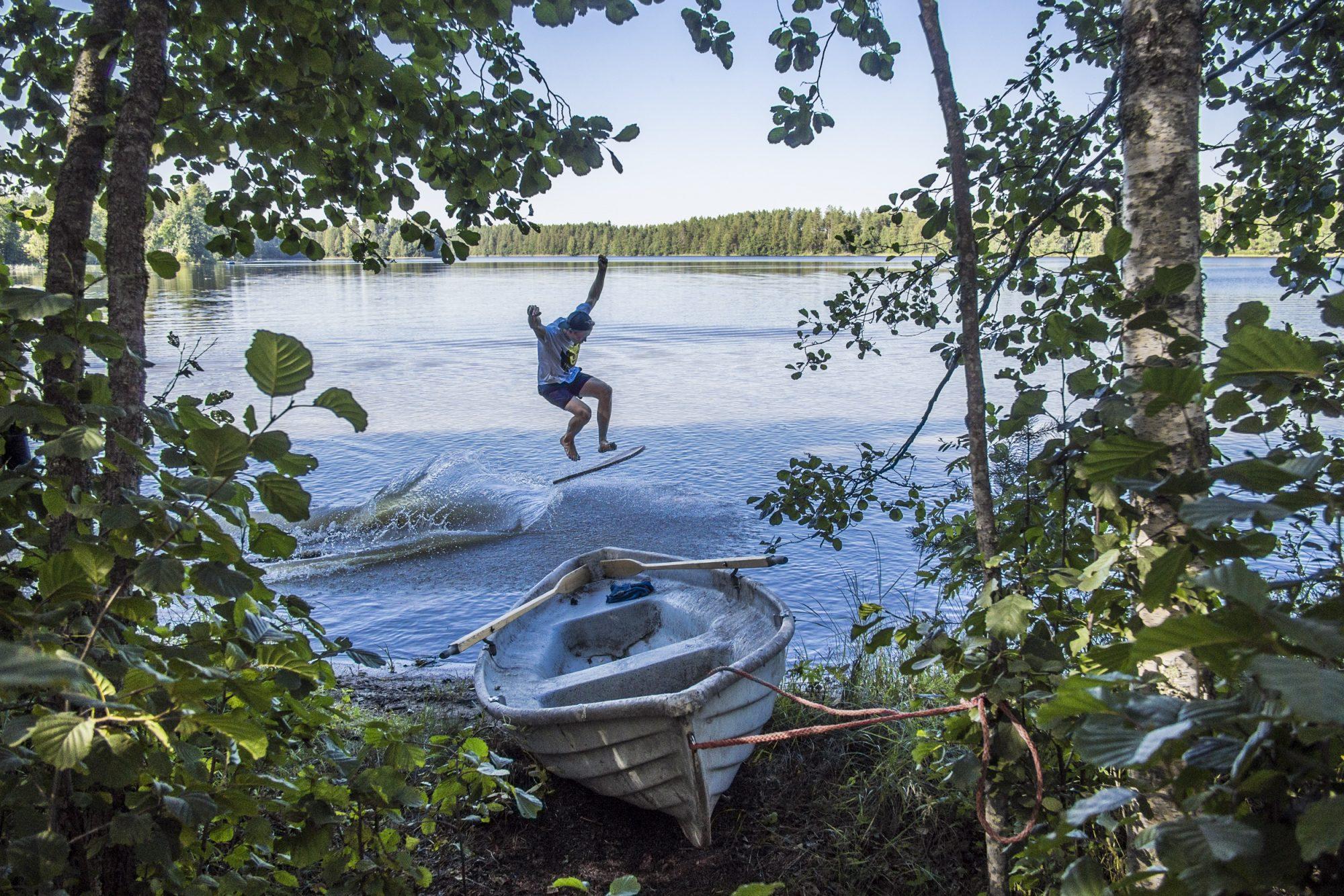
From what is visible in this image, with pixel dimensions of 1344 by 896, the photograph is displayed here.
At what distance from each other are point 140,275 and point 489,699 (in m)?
Answer: 3.74

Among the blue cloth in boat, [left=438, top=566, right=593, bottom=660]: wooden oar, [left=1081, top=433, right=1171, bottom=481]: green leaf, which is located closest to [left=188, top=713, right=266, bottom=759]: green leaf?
[left=1081, top=433, right=1171, bottom=481]: green leaf

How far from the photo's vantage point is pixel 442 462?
636 inches

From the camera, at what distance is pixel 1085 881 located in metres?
1.20

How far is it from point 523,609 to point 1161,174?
5.87 meters

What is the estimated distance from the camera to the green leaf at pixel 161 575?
1.37 meters

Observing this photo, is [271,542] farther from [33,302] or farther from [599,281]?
[599,281]

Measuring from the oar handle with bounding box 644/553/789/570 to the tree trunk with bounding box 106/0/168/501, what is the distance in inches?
172

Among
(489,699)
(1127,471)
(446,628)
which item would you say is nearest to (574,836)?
(489,699)

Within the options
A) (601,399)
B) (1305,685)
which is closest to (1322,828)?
(1305,685)

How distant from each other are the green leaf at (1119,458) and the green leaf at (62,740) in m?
1.58

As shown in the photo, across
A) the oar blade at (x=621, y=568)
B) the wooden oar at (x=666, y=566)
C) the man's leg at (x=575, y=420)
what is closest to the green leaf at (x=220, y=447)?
Result: the wooden oar at (x=666, y=566)

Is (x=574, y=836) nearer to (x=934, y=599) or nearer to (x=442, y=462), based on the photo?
(x=934, y=599)

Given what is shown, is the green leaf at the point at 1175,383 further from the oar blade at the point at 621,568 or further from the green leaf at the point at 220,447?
the oar blade at the point at 621,568

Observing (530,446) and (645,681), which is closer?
(645,681)
